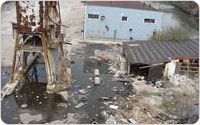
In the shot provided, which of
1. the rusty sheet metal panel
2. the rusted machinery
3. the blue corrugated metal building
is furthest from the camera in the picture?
the blue corrugated metal building

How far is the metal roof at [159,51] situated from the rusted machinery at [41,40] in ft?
13.1

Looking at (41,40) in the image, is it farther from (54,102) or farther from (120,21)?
(120,21)

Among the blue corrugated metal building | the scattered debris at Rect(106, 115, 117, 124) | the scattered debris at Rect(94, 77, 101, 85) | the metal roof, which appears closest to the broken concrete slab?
the scattered debris at Rect(106, 115, 117, 124)

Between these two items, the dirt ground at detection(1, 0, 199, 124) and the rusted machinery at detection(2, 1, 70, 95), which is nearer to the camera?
the dirt ground at detection(1, 0, 199, 124)

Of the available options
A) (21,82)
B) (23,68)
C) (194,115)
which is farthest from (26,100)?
(194,115)

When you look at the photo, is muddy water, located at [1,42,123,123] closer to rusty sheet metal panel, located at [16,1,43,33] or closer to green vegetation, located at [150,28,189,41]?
rusty sheet metal panel, located at [16,1,43,33]

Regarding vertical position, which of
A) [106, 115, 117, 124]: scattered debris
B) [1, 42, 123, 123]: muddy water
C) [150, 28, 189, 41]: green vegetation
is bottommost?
[106, 115, 117, 124]: scattered debris

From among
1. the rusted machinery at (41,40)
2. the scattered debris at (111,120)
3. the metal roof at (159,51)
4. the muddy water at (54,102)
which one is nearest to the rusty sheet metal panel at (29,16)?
the rusted machinery at (41,40)

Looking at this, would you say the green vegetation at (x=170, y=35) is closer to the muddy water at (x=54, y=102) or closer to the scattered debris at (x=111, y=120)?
the muddy water at (x=54, y=102)

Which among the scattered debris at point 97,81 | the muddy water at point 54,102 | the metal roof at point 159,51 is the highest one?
the metal roof at point 159,51

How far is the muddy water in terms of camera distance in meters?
12.0

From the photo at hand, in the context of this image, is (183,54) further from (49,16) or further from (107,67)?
(49,16)

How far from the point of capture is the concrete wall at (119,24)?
→ 71.9 feet

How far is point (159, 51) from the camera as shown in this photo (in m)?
17.6
